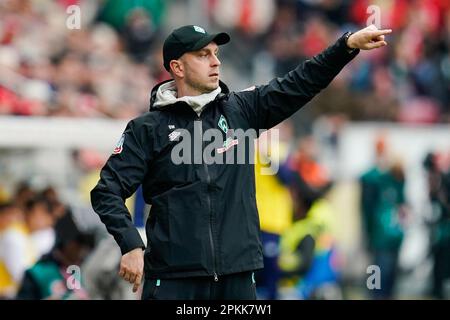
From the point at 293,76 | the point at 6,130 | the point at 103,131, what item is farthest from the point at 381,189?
the point at 293,76

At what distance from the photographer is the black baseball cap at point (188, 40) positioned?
7301mm

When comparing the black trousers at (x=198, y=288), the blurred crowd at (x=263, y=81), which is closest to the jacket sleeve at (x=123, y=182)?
the black trousers at (x=198, y=288)

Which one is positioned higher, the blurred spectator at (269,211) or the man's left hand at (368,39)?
the man's left hand at (368,39)

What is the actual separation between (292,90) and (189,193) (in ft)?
2.82

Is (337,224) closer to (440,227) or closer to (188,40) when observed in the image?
(440,227)

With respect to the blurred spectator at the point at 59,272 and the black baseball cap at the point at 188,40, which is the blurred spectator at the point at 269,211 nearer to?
the blurred spectator at the point at 59,272

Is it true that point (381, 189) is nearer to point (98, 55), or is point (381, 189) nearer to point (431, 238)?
point (431, 238)

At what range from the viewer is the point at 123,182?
714 centimetres

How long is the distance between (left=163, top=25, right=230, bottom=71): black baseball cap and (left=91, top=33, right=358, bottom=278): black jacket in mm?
289

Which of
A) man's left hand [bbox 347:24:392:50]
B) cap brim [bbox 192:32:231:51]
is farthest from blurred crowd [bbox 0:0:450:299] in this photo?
man's left hand [bbox 347:24:392:50]

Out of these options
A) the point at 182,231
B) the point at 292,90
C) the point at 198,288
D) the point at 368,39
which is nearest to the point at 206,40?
the point at 292,90

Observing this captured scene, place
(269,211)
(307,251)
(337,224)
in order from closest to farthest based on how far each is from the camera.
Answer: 1. (307,251)
2. (269,211)
3. (337,224)

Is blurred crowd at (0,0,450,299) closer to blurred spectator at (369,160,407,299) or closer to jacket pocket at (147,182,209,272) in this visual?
blurred spectator at (369,160,407,299)
